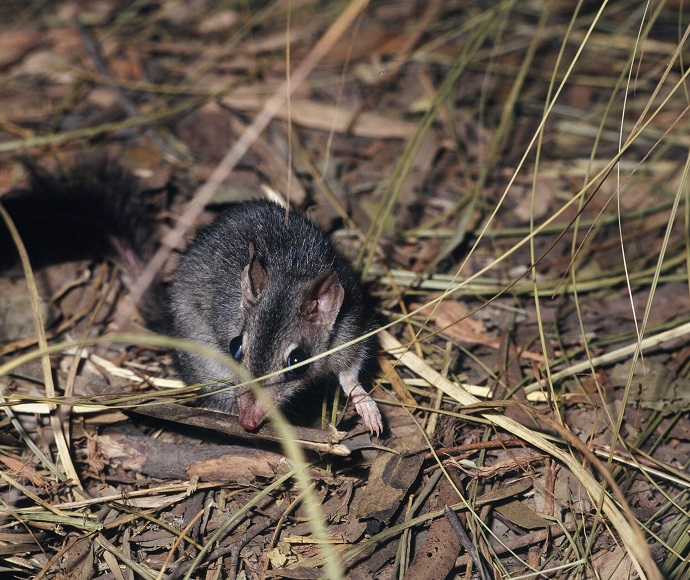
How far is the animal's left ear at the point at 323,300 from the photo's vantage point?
4.02m

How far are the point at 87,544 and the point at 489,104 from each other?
5239mm

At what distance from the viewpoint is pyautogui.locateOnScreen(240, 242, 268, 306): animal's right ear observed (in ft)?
13.3

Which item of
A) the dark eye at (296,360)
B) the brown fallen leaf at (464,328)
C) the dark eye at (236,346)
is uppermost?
the dark eye at (236,346)

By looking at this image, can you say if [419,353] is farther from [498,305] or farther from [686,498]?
[686,498]

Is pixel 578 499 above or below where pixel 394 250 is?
below

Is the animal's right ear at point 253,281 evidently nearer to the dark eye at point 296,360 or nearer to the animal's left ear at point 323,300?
the animal's left ear at point 323,300

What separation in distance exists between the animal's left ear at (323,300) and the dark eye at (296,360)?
Result: 22 centimetres

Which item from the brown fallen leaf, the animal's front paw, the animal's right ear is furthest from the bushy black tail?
the brown fallen leaf

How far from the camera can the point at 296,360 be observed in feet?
13.0

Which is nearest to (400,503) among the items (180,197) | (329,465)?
(329,465)

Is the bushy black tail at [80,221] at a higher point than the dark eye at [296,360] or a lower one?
higher

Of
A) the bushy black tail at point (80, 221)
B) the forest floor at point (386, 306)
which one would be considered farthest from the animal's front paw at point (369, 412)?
the bushy black tail at point (80, 221)

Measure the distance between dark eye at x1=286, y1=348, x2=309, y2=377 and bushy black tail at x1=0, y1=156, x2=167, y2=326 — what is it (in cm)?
148

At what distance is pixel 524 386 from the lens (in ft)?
15.5
